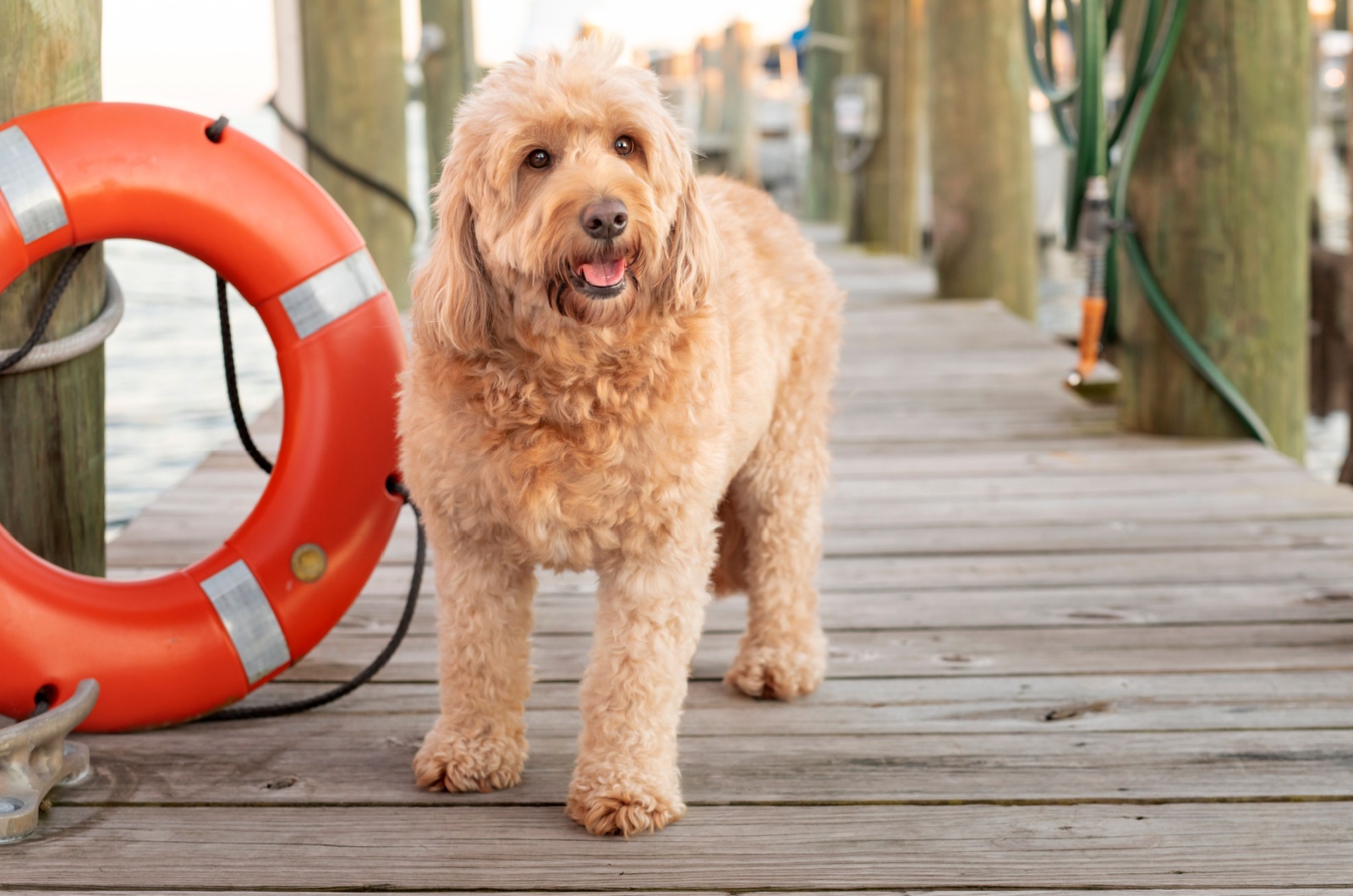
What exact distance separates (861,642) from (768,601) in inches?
12.5

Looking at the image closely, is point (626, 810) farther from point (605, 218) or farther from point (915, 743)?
point (605, 218)

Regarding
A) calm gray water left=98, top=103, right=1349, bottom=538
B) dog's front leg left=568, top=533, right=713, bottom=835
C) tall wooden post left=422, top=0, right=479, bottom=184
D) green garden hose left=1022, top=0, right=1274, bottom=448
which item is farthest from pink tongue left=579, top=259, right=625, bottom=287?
tall wooden post left=422, top=0, right=479, bottom=184

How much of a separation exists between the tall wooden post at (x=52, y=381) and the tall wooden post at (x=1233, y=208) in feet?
9.96

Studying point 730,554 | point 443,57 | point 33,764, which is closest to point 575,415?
point 730,554

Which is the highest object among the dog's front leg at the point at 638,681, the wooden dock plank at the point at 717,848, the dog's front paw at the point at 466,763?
the dog's front leg at the point at 638,681

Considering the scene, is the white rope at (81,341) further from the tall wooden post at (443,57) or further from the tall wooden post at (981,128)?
the tall wooden post at (443,57)

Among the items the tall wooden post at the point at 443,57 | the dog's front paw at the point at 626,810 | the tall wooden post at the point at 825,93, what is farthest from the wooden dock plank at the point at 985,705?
the tall wooden post at the point at 825,93

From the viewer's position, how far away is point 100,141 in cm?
238

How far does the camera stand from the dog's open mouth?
194cm

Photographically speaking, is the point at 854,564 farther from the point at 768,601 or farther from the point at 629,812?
the point at 629,812

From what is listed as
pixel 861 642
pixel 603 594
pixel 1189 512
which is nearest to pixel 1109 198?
pixel 1189 512

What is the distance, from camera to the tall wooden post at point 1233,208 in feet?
13.4

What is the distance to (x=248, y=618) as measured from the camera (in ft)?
8.02

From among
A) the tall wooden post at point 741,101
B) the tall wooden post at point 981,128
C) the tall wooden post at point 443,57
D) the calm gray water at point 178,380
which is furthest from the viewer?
the tall wooden post at point 741,101
